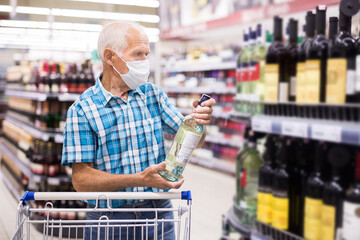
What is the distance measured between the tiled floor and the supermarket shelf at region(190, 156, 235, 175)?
0.11 m

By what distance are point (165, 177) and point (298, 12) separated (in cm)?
382

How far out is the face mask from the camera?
5.91ft

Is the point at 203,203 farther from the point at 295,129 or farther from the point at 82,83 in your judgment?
the point at 295,129

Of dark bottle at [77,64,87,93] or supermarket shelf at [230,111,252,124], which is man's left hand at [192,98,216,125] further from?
dark bottle at [77,64,87,93]

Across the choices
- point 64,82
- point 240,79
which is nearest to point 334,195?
point 240,79

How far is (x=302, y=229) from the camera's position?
1.65 metres

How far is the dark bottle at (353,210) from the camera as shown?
4.46ft

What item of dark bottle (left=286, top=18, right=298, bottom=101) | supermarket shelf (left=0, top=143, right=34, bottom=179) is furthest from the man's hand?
supermarket shelf (left=0, top=143, right=34, bottom=179)

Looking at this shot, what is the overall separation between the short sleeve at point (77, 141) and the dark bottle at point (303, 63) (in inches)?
35.8

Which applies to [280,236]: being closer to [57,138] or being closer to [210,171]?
[57,138]

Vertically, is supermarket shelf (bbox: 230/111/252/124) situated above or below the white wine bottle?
above

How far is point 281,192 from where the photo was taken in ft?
5.62

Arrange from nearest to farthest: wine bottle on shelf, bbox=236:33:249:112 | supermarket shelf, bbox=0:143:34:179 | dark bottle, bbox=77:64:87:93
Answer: wine bottle on shelf, bbox=236:33:249:112
dark bottle, bbox=77:64:87:93
supermarket shelf, bbox=0:143:34:179

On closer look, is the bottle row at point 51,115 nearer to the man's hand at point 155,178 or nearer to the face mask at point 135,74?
the face mask at point 135,74
